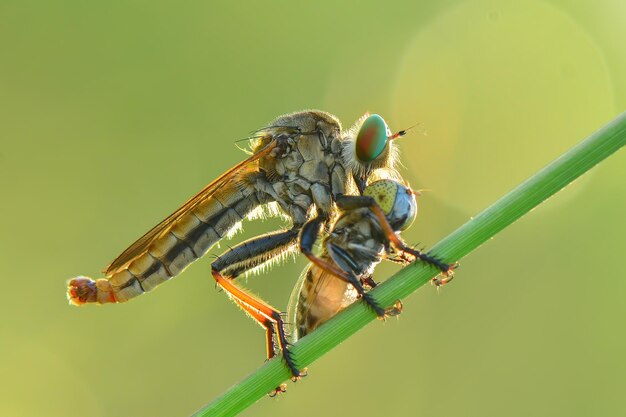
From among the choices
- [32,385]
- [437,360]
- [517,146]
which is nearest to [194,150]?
[32,385]

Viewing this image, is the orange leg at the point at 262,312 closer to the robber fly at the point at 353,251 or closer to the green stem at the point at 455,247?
the robber fly at the point at 353,251

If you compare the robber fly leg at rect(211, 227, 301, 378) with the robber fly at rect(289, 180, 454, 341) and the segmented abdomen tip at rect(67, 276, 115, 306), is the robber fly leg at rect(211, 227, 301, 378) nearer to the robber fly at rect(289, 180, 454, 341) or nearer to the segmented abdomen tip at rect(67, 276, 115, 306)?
the robber fly at rect(289, 180, 454, 341)

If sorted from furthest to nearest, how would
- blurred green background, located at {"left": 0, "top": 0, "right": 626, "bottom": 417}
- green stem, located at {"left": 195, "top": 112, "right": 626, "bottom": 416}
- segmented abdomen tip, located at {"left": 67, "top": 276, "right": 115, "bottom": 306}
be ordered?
1. blurred green background, located at {"left": 0, "top": 0, "right": 626, "bottom": 417}
2. segmented abdomen tip, located at {"left": 67, "top": 276, "right": 115, "bottom": 306}
3. green stem, located at {"left": 195, "top": 112, "right": 626, "bottom": 416}

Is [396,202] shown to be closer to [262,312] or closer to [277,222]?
[262,312]

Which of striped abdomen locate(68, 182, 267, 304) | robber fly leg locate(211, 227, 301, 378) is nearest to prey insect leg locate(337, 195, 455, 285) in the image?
robber fly leg locate(211, 227, 301, 378)

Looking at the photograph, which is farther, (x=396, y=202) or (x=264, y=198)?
(x=264, y=198)

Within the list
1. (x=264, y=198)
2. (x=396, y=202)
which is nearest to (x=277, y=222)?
(x=264, y=198)

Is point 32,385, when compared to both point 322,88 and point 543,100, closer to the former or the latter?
point 322,88

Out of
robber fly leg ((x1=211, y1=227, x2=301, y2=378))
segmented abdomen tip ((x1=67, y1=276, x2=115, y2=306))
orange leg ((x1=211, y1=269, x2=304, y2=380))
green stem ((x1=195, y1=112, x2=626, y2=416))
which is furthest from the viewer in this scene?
segmented abdomen tip ((x1=67, y1=276, x2=115, y2=306))
